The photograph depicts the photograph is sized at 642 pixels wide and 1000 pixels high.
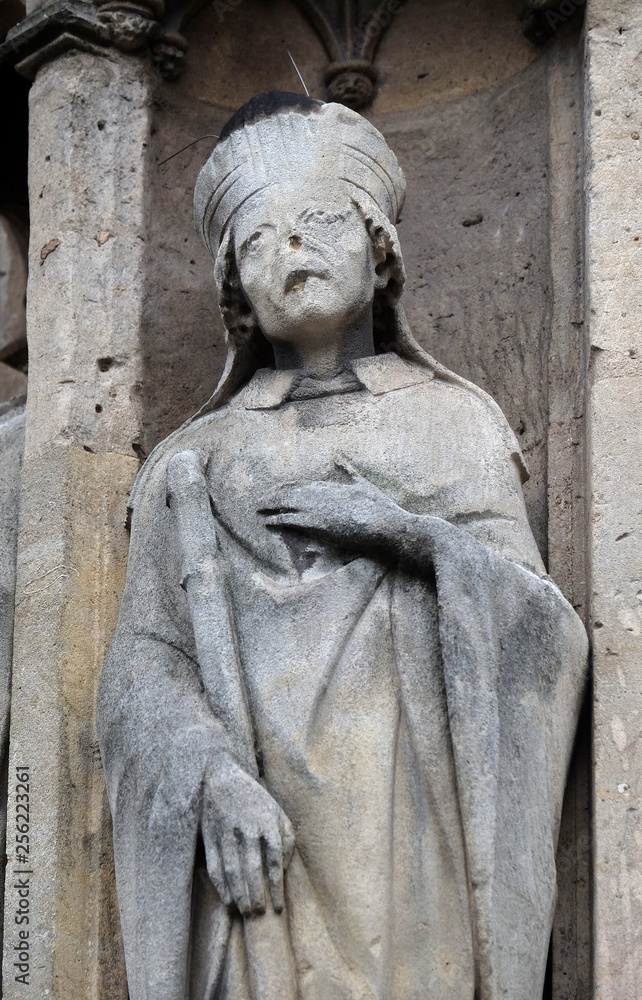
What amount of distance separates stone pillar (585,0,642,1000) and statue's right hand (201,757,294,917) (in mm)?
939

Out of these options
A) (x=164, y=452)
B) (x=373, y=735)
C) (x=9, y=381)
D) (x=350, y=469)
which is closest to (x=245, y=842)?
(x=373, y=735)

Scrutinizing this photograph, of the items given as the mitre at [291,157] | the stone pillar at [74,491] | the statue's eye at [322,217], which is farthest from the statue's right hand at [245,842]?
the mitre at [291,157]

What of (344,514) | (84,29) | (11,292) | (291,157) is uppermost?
(11,292)

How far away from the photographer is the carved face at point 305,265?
548 cm

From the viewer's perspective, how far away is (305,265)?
17.9 ft

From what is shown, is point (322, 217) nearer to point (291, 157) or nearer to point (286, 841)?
point (291, 157)

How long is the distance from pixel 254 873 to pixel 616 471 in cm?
159

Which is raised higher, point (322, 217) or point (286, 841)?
point (322, 217)

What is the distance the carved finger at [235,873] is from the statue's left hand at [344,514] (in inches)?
33.8

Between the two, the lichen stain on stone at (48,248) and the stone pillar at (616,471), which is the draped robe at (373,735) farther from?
the lichen stain on stone at (48,248)

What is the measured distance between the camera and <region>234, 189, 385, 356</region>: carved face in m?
5.48

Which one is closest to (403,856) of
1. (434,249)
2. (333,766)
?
(333,766)

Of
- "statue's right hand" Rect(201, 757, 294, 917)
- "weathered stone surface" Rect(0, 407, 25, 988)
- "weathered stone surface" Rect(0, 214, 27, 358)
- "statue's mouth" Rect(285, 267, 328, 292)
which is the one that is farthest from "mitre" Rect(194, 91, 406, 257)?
"weathered stone surface" Rect(0, 214, 27, 358)

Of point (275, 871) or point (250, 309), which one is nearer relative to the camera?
point (275, 871)
